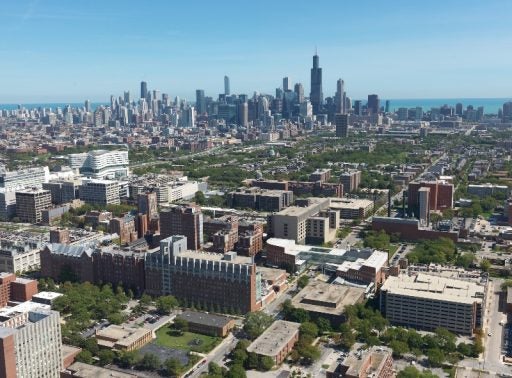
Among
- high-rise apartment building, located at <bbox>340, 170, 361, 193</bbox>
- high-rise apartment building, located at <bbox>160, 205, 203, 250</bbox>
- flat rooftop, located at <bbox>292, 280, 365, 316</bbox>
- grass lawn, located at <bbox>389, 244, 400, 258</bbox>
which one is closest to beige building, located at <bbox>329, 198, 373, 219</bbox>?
grass lawn, located at <bbox>389, 244, 400, 258</bbox>

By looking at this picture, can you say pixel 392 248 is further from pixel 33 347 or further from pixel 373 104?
pixel 373 104

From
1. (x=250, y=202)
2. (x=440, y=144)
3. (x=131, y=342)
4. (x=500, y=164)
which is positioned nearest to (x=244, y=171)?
(x=250, y=202)

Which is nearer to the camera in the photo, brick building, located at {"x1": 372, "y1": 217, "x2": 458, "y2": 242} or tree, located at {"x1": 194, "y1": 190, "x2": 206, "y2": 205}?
brick building, located at {"x1": 372, "y1": 217, "x2": 458, "y2": 242}

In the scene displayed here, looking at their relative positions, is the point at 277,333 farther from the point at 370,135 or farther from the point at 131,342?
the point at 370,135

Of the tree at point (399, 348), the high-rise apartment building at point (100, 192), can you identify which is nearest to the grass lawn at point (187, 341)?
the tree at point (399, 348)

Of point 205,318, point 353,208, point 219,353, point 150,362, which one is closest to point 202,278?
point 205,318

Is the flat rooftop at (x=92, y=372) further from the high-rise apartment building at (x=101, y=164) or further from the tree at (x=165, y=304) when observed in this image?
the high-rise apartment building at (x=101, y=164)

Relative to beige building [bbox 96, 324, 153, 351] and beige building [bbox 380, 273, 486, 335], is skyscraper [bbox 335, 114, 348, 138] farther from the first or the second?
beige building [bbox 96, 324, 153, 351]
